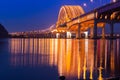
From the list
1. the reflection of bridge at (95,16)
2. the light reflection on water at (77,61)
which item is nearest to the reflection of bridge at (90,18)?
the reflection of bridge at (95,16)

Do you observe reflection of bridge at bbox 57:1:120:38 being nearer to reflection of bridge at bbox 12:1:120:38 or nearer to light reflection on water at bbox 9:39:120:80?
reflection of bridge at bbox 12:1:120:38

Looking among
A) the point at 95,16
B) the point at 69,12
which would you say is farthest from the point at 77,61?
the point at 69,12

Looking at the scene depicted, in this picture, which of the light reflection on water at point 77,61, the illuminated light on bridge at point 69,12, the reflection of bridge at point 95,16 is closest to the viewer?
the light reflection on water at point 77,61

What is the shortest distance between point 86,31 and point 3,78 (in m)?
149

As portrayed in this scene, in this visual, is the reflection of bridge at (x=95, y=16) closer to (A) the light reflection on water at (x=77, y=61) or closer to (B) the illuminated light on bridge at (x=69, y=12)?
(B) the illuminated light on bridge at (x=69, y=12)

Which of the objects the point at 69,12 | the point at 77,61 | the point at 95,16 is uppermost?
the point at 69,12

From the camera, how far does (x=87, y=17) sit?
111750mm

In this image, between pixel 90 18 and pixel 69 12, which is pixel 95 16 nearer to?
pixel 90 18

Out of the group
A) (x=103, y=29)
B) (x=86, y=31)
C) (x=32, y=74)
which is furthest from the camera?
(x=86, y=31)

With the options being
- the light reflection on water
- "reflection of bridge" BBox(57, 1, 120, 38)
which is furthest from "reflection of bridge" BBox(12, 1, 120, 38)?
the light reflection on water

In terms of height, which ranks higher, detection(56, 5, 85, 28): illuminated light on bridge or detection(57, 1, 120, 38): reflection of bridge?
detection(56, 5, 85, 28): illuminated light on bridge

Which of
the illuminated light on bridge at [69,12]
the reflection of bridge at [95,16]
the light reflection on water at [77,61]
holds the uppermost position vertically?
the illuminated light on bridge at [69,12]

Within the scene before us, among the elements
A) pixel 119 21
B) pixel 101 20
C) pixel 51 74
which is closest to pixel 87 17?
pixel 101 20

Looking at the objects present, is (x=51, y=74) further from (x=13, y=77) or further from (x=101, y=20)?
(x=101, y=20)
